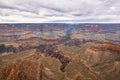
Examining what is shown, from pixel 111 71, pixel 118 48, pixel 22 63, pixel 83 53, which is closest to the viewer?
pixel 111 71

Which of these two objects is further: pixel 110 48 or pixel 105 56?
pixel 110 48

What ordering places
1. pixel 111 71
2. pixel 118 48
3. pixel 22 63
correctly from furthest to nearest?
1. pixel 118 48
2. pixel 22 63
3. pixel 111 71

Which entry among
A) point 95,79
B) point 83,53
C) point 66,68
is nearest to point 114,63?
point 95,79

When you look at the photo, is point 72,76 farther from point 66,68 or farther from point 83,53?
point 83,53

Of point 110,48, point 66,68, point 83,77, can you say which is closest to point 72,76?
point 83,77

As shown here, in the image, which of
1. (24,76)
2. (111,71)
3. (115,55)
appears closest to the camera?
(24,76)

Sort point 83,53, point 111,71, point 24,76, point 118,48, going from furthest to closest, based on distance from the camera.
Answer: point 83,53 → point 118,48 → point 111,71 → point 24,76

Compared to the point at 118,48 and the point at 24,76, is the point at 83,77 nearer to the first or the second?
the point at 24,76

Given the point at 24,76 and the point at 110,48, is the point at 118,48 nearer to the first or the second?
the point at 110,48

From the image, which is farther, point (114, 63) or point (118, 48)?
point (118, 48)
